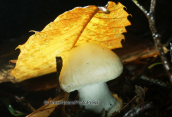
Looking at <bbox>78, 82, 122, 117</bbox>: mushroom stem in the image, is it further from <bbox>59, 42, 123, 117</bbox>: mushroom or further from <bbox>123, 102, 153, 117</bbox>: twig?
<bbox>123, 102, 153, 117</bbox>: twig

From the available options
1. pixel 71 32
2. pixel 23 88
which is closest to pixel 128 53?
pixel 71 32

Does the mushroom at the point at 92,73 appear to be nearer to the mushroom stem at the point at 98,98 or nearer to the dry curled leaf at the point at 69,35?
the mushroom stem at the point at 98,98

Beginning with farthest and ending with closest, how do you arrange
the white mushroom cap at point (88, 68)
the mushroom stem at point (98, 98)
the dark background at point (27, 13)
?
the dark background at point (27, 13), the mushroom stem at point (98, 98), the white mushroom cap at point (88, 68)

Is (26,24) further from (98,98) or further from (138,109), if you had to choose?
(138,109)

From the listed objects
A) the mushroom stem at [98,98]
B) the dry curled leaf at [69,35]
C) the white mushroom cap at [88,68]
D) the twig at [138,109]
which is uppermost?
the dry curled leaf at [69,35]

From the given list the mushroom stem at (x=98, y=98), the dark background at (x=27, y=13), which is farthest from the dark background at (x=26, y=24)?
the mushroom stem at (x=98, y=98)

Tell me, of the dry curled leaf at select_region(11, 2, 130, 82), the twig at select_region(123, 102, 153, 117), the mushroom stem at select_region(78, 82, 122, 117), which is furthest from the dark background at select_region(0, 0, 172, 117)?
the twig at select_region(123, 102, 153, 117)

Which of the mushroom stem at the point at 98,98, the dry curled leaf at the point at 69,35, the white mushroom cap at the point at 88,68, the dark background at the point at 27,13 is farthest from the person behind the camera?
the dark background at the point at 27,13

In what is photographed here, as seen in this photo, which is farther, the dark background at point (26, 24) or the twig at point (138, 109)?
the dark background at point (26, 24)

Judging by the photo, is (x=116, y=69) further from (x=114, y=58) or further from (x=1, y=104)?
(x=1, y=104)

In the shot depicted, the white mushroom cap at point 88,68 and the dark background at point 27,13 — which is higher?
the dark background at point 27,13
